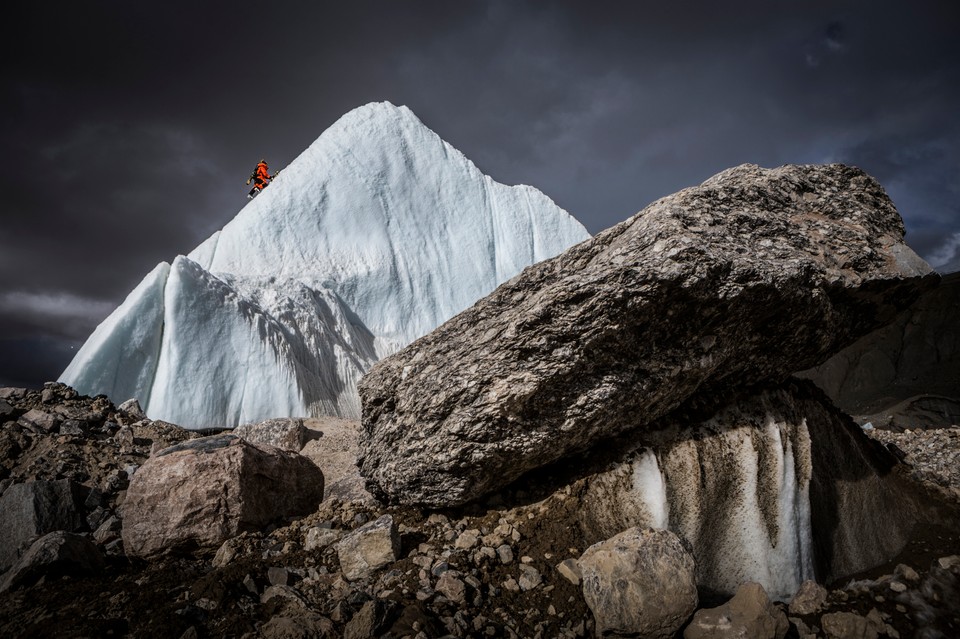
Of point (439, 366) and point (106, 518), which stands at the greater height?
point (439, 366)

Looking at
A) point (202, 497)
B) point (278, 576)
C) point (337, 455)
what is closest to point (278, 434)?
point (337, 455)

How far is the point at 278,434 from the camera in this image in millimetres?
6797

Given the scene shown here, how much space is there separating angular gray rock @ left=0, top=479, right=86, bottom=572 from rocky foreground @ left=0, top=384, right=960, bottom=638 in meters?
0.01

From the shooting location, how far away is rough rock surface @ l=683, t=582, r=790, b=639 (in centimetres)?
201

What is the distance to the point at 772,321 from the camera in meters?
2.88

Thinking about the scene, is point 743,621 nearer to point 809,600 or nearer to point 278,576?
point 809,600

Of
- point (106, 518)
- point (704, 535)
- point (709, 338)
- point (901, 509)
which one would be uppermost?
point (709, 338)

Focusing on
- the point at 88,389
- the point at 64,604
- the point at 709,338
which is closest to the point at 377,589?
the point at 64,604

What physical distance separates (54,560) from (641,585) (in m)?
3.18

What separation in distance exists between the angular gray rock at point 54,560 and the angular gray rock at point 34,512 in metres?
0.65

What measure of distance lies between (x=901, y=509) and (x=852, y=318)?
163 cm

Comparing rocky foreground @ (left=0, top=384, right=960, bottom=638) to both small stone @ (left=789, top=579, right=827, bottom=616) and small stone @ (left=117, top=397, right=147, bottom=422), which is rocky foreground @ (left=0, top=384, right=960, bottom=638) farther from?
small stone @ (left=117, top=397, right=147, bottom=422)

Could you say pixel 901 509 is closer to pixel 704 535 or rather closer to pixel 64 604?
pixel 704 535

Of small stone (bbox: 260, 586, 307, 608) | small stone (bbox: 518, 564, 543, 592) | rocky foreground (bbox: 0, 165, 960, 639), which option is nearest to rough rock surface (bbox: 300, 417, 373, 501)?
rocky foreground (bbox: 0, 165, 960, 639)
